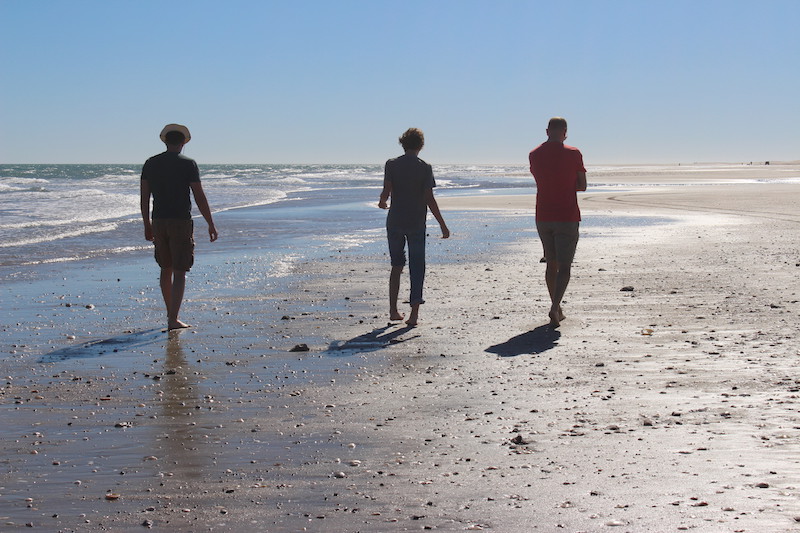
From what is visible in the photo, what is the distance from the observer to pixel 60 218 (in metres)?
23.0

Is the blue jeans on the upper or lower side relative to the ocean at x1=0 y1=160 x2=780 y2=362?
upper

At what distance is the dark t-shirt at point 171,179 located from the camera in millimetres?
7559

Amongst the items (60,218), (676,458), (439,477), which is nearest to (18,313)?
(439,477)

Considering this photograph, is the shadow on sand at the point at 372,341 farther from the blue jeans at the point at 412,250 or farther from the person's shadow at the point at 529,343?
the person's shadow at the point at 529,343

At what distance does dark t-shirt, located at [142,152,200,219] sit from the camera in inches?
298

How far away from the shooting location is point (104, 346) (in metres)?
6.66

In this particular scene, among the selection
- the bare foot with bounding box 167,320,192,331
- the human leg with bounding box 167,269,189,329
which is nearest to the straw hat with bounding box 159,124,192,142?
the human leg with bounding box 167,269,189,329

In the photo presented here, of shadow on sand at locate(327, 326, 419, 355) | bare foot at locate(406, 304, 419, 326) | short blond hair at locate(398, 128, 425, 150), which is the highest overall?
short blond hair at locate(398, 128, 425, 150)

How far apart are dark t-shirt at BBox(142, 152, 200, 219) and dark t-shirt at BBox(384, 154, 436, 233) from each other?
1639 millimetres

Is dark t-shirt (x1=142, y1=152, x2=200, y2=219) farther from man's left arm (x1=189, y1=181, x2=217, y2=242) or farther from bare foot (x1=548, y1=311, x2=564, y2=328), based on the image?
bare foot (x1=548, y1=311, x2=564, y2=328)

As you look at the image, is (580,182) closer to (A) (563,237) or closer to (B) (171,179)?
(A) (563,237)

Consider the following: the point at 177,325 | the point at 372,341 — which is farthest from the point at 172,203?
the point at 372,341

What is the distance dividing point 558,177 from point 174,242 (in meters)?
3.20

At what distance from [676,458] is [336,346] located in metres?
3.21
